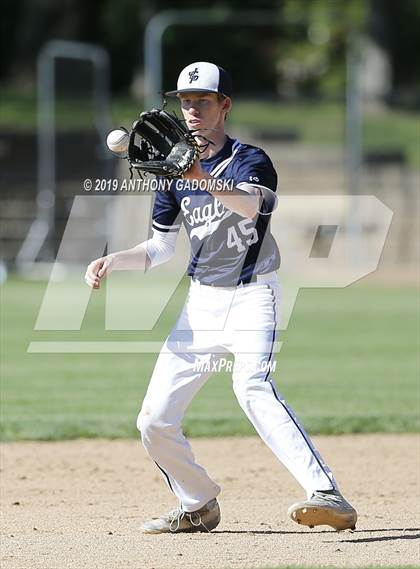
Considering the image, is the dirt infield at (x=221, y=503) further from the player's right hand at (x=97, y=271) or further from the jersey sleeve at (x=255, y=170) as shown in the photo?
the jersey sleeve at (x=255, y=170)

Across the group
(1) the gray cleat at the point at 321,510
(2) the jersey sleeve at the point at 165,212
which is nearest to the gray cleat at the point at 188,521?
(1) the gray cleat at the point at 321,510

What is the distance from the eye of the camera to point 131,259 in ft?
19.2

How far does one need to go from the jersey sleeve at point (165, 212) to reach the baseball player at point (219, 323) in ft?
0.24

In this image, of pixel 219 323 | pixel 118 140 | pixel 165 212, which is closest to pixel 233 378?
pixel 219 323

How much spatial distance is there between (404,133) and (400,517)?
22.1 m

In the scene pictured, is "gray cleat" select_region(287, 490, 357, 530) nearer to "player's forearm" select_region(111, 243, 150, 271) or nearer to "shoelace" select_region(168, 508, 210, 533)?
"shoelace" select_region(168, 508, 210, 533)

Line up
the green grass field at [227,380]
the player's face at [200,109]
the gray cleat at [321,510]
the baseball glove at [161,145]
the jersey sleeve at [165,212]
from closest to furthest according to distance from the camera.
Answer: the baseball glove at [161,145] < the gray cleat at [321,510] < the player's face at [200,109] < the jersey sleeve at [165,212] < the green grass field at [227,380]

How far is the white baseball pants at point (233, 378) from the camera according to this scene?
546 centimetres

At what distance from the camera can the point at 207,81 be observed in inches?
218

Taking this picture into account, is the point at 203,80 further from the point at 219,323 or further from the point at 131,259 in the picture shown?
the point at 219,323

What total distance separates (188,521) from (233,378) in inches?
31.3

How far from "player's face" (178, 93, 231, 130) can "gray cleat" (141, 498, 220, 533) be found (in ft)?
6.12

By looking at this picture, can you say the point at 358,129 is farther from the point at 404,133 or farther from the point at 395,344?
the point at 395,344

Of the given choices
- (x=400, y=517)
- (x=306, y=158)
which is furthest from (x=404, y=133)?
(x=400, y=517)
